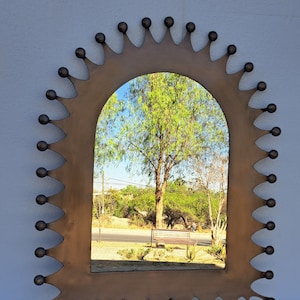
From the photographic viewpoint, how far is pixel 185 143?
→ 3.70 feet

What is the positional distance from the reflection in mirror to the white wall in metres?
0.12

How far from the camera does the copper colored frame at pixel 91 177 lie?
1.05m

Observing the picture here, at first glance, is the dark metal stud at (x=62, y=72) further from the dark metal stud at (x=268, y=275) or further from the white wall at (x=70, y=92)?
the dark metal stud at (x=268, y=275)

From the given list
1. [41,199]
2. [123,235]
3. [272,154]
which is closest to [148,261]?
[123,235]

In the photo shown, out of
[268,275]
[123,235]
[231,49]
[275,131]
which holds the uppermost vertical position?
[231,49]

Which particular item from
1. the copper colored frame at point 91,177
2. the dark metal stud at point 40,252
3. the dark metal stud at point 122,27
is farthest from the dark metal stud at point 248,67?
the dark metal stud at point 40,252

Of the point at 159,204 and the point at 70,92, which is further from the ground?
the point at 70,92

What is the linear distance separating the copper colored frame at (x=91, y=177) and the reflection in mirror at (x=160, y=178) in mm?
21

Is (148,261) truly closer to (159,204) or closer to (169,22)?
(159,204)

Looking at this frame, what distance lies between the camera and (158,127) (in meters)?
1.11

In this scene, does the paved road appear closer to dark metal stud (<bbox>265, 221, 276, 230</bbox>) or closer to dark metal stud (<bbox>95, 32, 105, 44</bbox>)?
dark metal stud (<bbox>265, 221, 276, 230</bbox>)

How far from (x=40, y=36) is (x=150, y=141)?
1.33 feet

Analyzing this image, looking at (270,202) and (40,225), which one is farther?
(270,202)

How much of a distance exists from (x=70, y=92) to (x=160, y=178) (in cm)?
33
